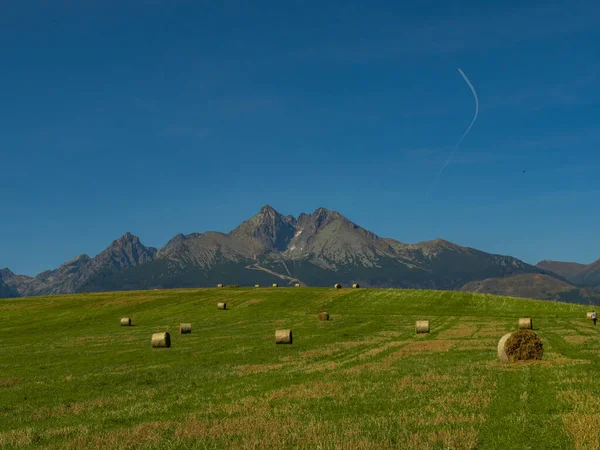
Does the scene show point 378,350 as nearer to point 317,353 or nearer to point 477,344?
point 317,353

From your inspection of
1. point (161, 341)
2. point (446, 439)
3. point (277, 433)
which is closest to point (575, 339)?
point (161, 341)

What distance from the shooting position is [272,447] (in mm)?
14508

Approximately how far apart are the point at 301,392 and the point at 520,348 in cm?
1296

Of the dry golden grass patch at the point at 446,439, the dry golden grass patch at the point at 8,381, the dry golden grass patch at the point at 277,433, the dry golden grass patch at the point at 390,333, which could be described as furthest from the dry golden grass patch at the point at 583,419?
the dry golden grass patch at the point at 390,333

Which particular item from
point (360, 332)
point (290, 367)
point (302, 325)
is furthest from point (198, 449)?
point (302, 325)

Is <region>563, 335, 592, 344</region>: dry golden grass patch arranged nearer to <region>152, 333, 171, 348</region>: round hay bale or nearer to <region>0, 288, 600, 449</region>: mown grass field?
<region>0, 288, 600, 449</region>: mown grass field

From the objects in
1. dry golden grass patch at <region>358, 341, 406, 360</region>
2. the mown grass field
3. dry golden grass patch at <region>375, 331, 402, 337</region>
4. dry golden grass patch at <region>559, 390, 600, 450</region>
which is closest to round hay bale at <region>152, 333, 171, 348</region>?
the mown grass field

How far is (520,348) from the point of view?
2845 cm

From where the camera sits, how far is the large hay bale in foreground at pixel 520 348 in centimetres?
2822

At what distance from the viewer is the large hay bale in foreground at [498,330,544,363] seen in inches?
1111

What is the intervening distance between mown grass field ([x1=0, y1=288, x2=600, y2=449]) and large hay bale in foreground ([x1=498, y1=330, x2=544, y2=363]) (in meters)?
0.61

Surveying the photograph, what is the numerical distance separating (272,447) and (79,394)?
13.5 metres

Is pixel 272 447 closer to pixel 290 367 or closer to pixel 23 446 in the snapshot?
pixel 23 446

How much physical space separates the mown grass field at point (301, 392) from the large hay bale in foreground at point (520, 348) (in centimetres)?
61
